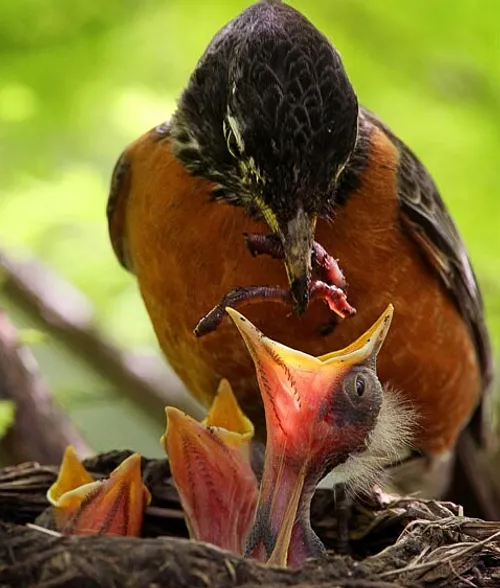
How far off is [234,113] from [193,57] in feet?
6.29

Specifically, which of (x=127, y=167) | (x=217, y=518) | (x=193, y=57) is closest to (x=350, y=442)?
(x=217, y=518)

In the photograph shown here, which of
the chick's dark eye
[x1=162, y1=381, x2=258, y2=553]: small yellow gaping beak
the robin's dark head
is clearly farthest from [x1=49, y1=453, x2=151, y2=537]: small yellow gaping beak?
the robin's dark head

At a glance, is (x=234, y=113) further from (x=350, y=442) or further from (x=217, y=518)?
(x=217, y=518)

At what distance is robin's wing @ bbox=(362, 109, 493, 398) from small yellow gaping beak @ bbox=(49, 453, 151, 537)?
4.09ft

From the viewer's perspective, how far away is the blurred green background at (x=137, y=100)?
4.39 m

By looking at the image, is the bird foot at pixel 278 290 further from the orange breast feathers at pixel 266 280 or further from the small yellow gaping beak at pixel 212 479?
the small yellow gaping beak at pixel 212 479

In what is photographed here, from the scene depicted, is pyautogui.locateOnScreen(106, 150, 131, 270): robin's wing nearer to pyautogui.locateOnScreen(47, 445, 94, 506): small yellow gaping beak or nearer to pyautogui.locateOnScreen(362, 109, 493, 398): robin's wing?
pyautogui.locateOnScreen(362, 109, 493, 398): robin's wing

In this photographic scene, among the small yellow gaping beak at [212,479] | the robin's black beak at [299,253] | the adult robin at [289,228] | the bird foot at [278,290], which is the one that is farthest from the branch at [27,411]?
the robin's black beak at [299,253]

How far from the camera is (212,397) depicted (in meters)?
4.04

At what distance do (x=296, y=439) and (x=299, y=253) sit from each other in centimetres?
59

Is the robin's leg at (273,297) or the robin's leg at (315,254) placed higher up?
the robin's leg at (315,254)

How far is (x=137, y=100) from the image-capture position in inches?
179

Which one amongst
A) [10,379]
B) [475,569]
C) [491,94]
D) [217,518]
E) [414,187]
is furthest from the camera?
[491,94]

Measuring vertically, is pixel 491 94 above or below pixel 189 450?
above
